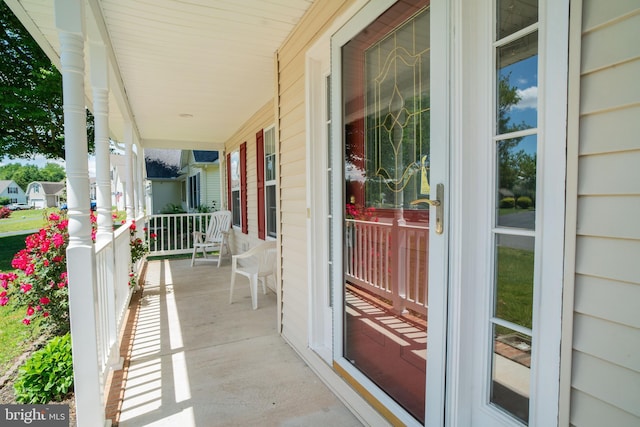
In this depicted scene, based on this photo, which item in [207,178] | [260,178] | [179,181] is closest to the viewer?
[260,178]

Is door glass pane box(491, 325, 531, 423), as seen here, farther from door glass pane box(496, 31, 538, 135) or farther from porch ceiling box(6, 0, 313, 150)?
porch ceiling box(6, 0, 313, 150)

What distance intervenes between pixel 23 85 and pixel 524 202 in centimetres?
1194

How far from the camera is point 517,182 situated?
3.89 feet

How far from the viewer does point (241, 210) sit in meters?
6.52

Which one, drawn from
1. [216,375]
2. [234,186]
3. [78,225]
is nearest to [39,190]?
[234,186]

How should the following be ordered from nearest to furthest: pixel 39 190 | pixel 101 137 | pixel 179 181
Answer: pixel 101 137 < pixel 179 181 < pixel 39 190

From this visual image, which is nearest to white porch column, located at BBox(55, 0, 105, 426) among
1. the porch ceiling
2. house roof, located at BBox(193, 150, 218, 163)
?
the porch ceiling

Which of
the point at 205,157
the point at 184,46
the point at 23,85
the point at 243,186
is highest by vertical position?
the point at 23,85

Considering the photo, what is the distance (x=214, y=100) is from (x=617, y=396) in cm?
495

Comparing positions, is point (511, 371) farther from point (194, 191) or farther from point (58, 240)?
point (194, 191)

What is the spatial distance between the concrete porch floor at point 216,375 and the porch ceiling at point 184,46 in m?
2.50

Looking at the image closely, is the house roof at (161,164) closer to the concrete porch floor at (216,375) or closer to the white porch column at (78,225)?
the concrete porch floor at (216,375)

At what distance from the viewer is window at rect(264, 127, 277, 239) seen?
16.5 feet

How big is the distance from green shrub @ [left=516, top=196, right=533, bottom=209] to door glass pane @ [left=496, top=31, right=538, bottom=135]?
24 cm
